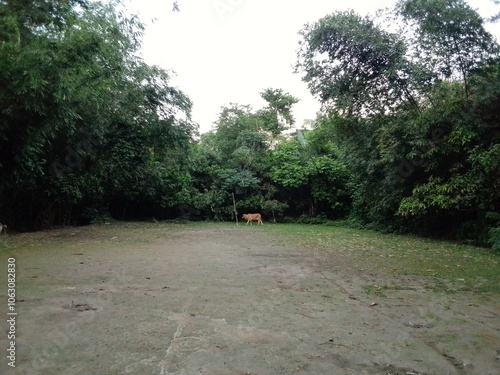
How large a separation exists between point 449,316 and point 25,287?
5256 mm

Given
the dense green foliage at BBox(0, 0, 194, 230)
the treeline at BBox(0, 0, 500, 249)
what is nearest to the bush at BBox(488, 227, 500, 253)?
the treeline at BBox(0, 0, 500, 249)

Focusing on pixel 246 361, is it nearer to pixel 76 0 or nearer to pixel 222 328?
pixel 222 328

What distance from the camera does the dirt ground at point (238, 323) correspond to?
8.64ft

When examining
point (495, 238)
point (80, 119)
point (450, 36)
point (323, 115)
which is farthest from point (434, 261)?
point (80, 119)

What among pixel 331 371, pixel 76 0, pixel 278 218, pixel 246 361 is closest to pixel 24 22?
pixel 76 0

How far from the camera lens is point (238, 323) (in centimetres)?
347

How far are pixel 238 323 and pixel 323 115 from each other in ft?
40.5


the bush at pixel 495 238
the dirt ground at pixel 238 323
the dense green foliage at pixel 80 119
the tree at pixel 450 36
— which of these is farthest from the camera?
the tree at pixel 450 36

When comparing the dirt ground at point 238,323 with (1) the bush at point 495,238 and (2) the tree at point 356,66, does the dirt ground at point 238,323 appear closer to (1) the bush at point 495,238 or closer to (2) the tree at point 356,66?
(1) the bush at point 495,238

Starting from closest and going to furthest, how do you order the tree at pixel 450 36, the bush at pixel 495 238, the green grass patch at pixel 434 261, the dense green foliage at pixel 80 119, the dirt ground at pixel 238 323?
the dirt ground at pixel 238 323 → the green grass patch at pixel 434 261 → the dense green foliage at pixel 80 119 → the bush at pixel 495 238 → the tree at pixel 450 36

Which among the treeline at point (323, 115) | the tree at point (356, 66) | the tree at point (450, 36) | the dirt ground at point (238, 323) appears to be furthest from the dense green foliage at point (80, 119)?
the tree at point (450, 36)

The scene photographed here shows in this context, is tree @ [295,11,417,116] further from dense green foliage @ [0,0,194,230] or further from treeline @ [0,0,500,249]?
dense green foliage @ [0,0,194,230]

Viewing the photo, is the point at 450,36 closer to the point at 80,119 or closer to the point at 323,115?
the point at 323,115

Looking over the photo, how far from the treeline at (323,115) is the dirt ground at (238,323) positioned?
154 inches
